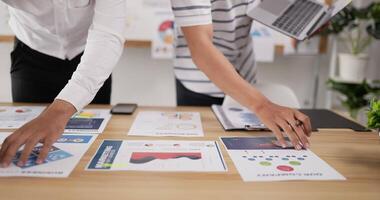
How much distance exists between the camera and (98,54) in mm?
838

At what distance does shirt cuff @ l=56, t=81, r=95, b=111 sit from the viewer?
0.76 m

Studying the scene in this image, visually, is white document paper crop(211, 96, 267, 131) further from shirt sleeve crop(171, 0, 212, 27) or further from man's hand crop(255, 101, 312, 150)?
shirt sleeve crop(171, 0, 212, 27)

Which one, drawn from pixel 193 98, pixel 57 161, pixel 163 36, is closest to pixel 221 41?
pixel 193 98

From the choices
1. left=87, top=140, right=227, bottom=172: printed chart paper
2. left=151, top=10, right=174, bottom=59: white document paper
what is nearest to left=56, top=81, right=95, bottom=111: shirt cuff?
left=87, top=140, right=227, bottom=172: printed chart paper

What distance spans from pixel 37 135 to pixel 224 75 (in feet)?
1.73

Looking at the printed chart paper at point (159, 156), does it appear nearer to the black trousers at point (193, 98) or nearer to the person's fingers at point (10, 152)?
the person's fingers at point (10, 152)

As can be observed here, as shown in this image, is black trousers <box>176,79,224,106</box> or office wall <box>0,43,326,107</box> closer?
black trousers <box>176,79,224,106</box>

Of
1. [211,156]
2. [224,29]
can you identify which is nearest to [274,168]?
[211,156]

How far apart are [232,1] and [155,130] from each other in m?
0.55

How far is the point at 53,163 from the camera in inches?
26.6

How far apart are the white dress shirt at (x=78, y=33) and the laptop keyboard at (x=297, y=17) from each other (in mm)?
528

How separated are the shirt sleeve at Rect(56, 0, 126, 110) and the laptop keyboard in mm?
538

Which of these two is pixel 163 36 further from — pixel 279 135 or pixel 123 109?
pixel 279 135

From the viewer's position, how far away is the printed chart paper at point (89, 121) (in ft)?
2.99
